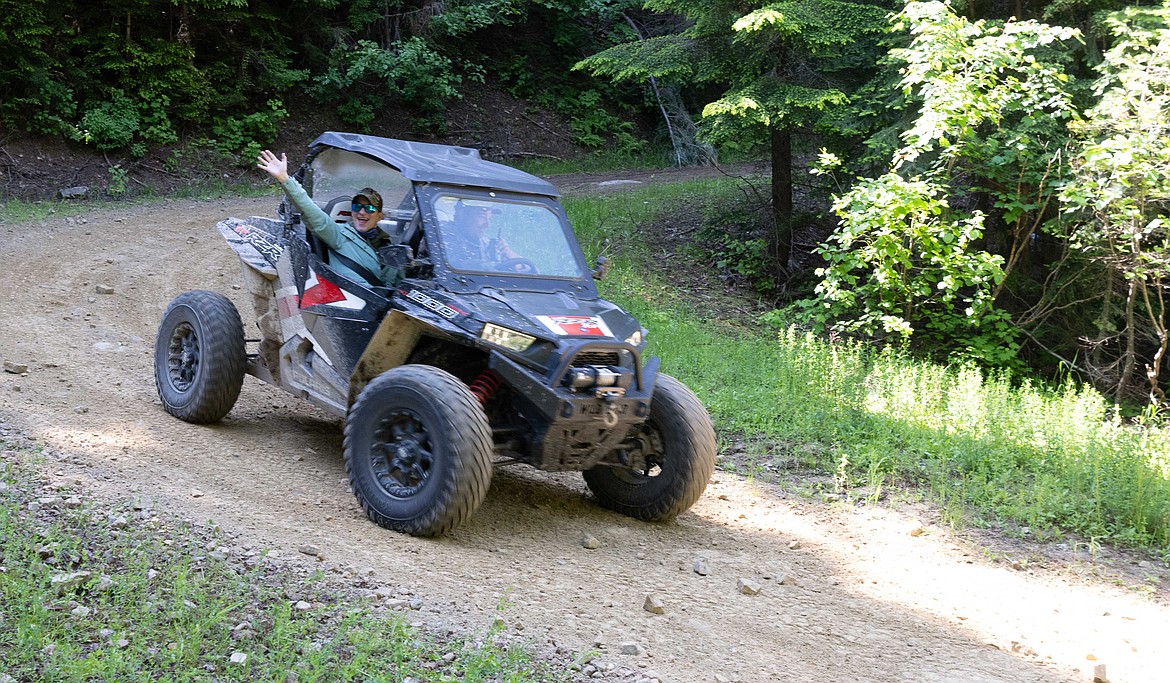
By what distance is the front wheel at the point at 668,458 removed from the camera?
21.3 ft

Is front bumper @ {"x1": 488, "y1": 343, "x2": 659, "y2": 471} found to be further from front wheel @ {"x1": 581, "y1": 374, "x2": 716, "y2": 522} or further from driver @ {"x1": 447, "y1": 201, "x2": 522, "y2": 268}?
driver @ {"x1": 447, "y1": 201, "x2": 522, "y2": 268}

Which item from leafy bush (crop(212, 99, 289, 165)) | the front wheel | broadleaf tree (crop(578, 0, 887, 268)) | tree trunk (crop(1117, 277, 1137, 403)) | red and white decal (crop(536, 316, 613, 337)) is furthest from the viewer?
leafy bush (crop(212, 99, 289, 165))

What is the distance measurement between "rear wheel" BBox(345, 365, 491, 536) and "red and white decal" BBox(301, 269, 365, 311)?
82 cm

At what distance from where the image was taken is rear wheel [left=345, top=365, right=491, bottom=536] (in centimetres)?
558

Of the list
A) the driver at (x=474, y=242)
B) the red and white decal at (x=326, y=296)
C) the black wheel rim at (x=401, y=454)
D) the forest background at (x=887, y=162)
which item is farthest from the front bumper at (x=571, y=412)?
the forest background at (x=887, y=162)

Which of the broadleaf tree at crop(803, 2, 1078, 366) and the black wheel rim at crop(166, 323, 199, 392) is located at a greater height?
the broadleaf tree at crop(803, 2, 1078, 366)

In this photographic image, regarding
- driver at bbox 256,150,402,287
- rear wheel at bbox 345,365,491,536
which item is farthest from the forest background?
driver at bbox 256,150,402,287

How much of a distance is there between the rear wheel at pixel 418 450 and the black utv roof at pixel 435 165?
1.47 m

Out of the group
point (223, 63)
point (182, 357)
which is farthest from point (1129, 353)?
point (223, 63)

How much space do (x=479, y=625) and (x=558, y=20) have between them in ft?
88.8

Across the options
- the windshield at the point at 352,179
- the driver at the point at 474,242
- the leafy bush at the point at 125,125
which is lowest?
the driver at the point at 474,242

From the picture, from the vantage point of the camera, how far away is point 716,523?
7.11 meters

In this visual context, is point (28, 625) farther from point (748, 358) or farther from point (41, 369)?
point (748, 358)

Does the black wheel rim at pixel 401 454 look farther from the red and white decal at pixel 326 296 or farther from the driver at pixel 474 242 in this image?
the driver at pixel 474 242
